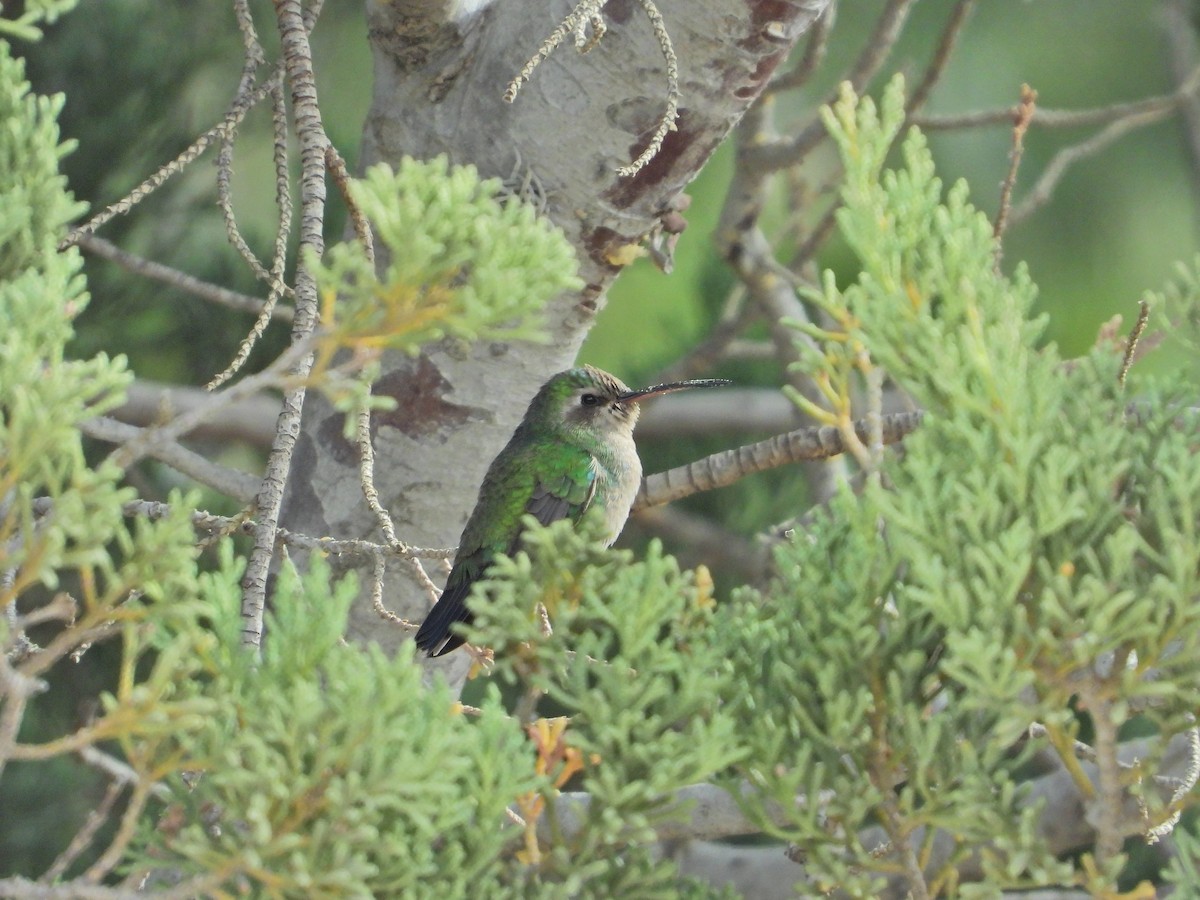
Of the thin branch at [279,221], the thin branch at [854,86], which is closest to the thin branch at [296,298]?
the thin branch at [279,221]

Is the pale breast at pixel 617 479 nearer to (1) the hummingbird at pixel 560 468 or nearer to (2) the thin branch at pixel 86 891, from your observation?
(1) the hummingbird at pixel 560 468

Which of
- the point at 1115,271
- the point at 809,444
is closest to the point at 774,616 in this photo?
the point at 809,444

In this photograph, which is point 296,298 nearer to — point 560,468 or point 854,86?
point 560,468

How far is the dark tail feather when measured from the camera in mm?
2221

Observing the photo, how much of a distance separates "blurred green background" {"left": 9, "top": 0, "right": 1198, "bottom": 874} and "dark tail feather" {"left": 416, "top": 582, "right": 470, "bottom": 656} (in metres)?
1.19

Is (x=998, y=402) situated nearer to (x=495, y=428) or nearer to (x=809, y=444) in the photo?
(x=809, y=444)

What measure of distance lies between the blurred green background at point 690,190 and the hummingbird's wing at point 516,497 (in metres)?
1.22

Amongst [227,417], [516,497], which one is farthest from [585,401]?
[227,417]

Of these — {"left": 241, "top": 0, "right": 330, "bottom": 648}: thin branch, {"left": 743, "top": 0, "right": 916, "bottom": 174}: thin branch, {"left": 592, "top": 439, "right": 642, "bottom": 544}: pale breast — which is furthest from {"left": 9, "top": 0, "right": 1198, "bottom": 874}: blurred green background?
{"left": 592, "top": 439, "right": 642, "bottom": 544}: pale breast

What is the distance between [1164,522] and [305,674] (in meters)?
0.67

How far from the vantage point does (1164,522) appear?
111 centimetres

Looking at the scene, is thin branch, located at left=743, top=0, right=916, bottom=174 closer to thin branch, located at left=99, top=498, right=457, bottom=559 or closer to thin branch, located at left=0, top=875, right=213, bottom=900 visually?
thin branch, located at left=99, top=498, right=457, bottom=559

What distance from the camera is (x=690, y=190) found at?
6.61 meters

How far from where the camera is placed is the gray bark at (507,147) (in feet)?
6.50
